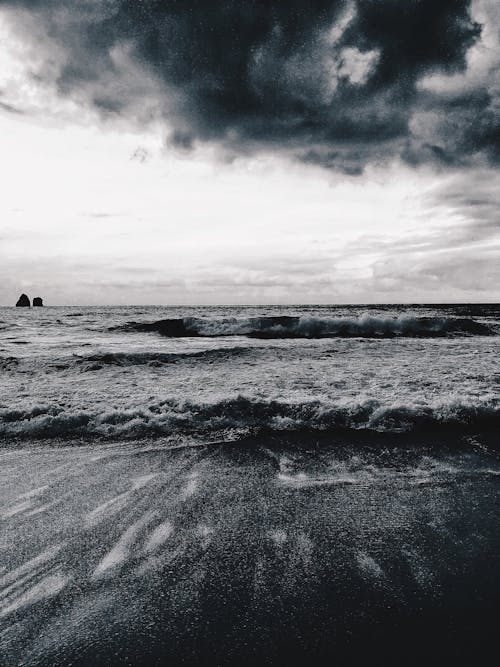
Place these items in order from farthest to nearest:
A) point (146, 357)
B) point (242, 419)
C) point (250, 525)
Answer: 1. point (146, 357)
2. point (242, 419)
3. point (250, 525)

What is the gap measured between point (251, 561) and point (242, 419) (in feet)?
8.80

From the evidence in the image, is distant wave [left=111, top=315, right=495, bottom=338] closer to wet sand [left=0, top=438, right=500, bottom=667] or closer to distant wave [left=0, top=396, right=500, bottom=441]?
distant wave [left=0, top=396, right=500, bottom=441]

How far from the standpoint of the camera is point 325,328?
18.8m

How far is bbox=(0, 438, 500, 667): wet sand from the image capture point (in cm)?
163

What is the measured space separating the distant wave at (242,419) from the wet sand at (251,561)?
0.88 metres

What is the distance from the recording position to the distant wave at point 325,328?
703 inches

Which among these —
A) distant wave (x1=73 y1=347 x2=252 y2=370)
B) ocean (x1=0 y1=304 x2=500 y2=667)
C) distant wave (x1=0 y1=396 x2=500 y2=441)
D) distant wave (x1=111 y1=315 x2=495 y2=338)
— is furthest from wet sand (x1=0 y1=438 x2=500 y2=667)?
distant wave (x1=111 y1=315 x2=495 y2=338)

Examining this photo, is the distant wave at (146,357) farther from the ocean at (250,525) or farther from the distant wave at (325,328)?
the distant wave at (325,328)

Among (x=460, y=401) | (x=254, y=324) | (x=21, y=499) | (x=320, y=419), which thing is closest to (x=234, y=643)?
(x=21, y=499)

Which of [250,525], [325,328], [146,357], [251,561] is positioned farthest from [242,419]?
[325,328]

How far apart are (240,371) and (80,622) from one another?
6059mm

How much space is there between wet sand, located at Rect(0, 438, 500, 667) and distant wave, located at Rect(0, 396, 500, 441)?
0.88 metres

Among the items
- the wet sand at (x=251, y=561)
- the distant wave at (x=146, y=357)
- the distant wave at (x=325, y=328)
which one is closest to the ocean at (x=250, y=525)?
the wet sand at (x=251, y=561)

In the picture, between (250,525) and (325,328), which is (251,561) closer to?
(250,525)
